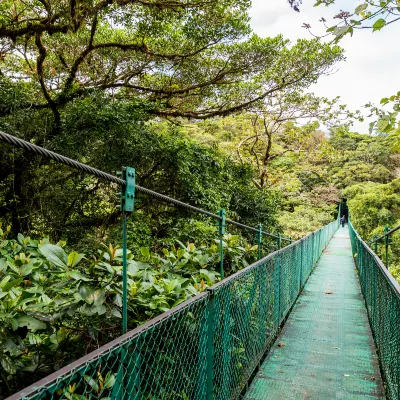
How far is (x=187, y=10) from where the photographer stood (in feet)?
22.3

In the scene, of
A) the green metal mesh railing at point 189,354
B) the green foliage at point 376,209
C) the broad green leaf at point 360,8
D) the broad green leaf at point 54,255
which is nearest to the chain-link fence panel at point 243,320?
the green metal mesh railing at point 189,354

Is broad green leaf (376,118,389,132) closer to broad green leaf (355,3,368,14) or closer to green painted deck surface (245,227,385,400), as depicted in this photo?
broad green leaf (355,3,368,14)

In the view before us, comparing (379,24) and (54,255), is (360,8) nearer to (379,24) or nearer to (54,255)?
(379,24)

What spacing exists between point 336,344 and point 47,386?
3853 mm

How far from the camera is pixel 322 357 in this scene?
359cm

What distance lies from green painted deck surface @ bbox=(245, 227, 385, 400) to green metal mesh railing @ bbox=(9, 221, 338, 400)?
0.22m

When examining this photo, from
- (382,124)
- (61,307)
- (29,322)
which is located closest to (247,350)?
(61,307)

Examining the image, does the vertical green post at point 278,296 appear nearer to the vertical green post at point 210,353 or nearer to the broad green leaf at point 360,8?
the vertical green post at point 210,353

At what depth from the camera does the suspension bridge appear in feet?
4.13

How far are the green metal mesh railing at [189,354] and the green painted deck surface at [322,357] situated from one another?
222 millimetres

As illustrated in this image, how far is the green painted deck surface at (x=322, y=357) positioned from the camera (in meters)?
2.88

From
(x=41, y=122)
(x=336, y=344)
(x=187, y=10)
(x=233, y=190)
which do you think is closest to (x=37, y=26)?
(x=41, y=122)

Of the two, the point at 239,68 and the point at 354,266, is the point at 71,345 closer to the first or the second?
the point at 239,68

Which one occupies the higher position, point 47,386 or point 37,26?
point 37,26
